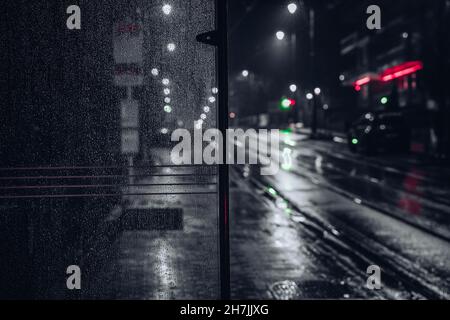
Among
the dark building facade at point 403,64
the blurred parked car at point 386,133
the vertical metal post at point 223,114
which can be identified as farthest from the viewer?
the blurred parked car at point 386,133

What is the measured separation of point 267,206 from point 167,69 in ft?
41.3

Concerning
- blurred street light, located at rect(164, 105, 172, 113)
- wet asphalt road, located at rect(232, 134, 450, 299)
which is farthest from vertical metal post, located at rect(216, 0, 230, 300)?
wet asphalt road, located at rect(232, 134, 450, 299)

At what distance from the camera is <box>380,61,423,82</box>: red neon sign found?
1935 inches

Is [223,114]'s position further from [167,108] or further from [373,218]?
[373,218]

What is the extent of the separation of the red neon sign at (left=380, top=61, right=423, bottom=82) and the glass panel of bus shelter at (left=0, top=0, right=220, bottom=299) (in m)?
44.2

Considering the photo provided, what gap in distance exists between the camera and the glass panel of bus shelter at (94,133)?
10.3ft

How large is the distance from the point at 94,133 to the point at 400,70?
170ft

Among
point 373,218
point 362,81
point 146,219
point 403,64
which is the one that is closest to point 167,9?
point 146,219

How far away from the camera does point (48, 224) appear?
327 cm

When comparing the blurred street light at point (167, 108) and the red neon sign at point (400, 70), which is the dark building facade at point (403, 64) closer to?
the red neon sign at point (400, 70)

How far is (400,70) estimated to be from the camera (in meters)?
52.8

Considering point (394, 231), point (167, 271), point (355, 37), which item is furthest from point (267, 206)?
point (355, 37)

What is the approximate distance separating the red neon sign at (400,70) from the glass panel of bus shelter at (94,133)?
145ft

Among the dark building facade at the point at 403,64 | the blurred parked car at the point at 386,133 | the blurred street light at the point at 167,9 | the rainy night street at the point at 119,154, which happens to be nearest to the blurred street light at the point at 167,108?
the rainy night street at the point at 119,154
